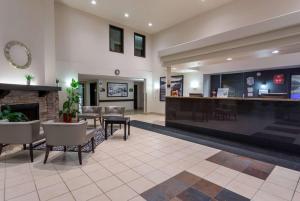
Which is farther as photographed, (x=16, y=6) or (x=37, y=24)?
(x=37, y=24)

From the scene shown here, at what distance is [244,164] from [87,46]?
7413 mm

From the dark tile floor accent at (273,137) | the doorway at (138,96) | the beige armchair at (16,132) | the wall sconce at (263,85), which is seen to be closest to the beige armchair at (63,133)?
the beige armchair at (16,132)

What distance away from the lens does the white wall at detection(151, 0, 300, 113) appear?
548 centimetres

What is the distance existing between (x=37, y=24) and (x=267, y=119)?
24.4 ft

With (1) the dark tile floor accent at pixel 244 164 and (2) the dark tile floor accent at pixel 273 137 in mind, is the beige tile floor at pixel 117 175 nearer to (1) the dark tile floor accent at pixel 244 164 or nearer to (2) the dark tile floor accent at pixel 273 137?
(1) the dark tile floor accent at pixel 244 164

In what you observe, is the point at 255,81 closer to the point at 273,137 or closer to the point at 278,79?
the point at 278,79

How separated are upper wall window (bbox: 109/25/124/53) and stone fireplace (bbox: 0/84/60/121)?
3862 millimetres

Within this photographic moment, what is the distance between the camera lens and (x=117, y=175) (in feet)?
8.79

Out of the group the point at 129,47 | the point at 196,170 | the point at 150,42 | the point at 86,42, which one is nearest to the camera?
the point at 196,170

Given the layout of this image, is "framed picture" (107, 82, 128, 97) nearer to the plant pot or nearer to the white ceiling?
the white ceiling

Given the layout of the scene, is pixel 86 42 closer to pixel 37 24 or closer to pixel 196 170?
pixel 37 24

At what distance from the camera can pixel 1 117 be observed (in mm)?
Result: 3600

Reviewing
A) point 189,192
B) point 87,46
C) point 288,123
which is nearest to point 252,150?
point 288,123

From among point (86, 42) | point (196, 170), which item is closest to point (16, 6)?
point (86, 42)
